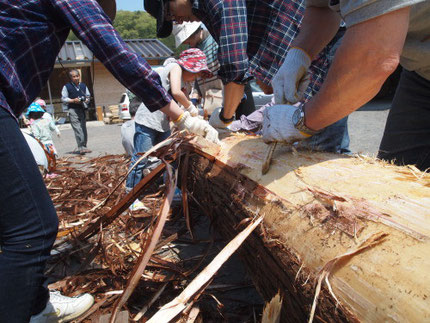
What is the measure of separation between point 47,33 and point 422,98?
6.93 ft

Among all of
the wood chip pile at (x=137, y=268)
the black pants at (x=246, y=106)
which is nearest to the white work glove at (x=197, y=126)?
the wood chip pile at (x=137, y=268)

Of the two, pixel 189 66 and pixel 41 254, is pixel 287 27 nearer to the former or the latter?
pixel 189 66

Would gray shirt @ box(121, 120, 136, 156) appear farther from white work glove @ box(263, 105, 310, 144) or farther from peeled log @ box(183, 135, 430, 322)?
white work glove @ box(263, 105, 310, 144)

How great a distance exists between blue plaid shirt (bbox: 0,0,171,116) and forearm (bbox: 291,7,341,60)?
0.95m

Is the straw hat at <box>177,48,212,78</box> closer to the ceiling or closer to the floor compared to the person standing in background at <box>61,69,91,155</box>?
closer to the ceiling

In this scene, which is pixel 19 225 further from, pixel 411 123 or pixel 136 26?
pixel 136 26

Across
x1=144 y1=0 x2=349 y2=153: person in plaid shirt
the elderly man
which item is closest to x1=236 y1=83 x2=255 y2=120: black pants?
x1=144 y1=0 x2=349 y2=153: person in plaid shirt

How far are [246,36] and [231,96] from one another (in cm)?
47

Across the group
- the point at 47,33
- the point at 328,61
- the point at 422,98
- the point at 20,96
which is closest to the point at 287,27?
the point at 328,61

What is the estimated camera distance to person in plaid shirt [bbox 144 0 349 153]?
2162 mm

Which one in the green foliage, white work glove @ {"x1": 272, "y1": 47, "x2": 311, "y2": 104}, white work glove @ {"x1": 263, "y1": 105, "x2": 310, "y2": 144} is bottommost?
white work glove @ {"x1": 263, "y1": 105, "x2": 310, "y2": 144}

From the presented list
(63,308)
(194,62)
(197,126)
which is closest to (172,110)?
(197,126)

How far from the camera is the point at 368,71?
1.14m

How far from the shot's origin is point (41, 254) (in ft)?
4.97
